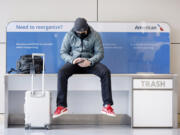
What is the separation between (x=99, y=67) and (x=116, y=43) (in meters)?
0.74

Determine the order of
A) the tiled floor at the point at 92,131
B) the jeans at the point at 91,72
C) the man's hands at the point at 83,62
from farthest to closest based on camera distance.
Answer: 1. the man's hands at the point at 83,62
2. the jeans at the point at 91,72
3. the tiled floor at the point at 92,131

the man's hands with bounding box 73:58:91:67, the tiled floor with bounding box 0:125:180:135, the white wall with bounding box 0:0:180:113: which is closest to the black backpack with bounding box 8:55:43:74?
the man's hands with bounding box 73:58:91:67

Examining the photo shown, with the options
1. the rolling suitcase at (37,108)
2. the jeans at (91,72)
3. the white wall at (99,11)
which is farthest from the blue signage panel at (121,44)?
the rolling suitcase at (37,108)

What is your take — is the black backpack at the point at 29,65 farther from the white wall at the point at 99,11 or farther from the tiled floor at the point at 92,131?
the tiled floor at the point at 92,131

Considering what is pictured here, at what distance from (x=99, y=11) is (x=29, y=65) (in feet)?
4.35

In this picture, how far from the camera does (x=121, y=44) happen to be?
4.57m

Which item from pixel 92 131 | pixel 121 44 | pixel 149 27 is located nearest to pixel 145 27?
pixel 149 27

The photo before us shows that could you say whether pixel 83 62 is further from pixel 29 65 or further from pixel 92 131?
pixel 92 131

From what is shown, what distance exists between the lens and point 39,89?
171 inches

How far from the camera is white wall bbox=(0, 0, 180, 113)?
15.1 ft

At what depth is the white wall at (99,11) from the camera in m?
4.61

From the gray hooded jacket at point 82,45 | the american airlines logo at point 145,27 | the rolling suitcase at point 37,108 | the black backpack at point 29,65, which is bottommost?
the rolling suitcase at point 37,108

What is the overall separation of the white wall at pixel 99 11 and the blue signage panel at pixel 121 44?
15 cm

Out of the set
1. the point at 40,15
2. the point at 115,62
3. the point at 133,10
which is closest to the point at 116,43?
the point at 115,62
